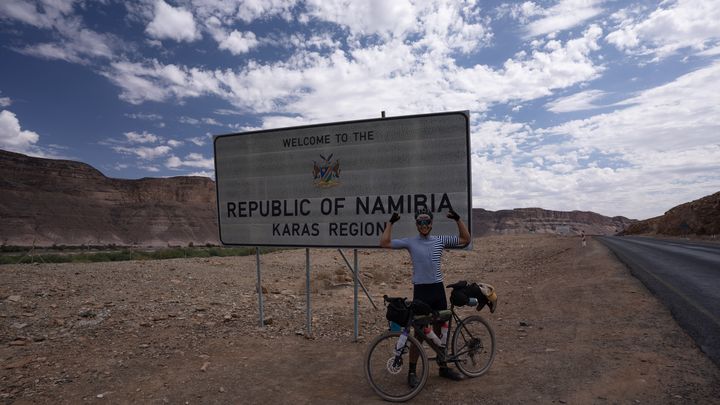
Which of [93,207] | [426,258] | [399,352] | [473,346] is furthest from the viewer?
[93,207]

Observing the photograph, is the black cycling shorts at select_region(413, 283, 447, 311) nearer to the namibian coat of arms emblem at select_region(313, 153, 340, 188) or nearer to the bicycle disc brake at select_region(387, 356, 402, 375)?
the bicycle disc brake at select_region(387, 356, 402, 375)

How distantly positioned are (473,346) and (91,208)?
10098 cm

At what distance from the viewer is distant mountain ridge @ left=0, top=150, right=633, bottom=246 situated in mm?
75250

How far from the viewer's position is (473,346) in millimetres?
5391

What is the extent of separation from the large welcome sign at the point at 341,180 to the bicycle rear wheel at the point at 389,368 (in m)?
2.41

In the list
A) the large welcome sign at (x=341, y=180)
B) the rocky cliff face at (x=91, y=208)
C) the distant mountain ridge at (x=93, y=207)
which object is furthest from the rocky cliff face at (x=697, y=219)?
the rocky cliff face at (x=91, y=208)

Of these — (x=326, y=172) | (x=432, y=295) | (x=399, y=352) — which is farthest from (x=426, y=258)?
(x=326, y=172)

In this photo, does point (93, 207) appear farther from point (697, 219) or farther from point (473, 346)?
point (697, 219)

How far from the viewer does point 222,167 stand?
870cm

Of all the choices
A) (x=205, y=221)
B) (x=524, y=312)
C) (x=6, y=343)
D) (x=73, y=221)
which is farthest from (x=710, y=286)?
(x=205, y=221)

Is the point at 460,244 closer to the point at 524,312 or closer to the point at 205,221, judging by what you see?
the point at 524,312

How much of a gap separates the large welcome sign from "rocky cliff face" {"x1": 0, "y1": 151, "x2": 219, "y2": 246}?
7534 cm

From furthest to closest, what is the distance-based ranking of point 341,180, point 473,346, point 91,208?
1. point 91,208
2. point 341,180
3. point 473,346

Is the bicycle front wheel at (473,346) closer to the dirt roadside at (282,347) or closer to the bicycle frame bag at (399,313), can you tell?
the dirt roadside at (282,347)
